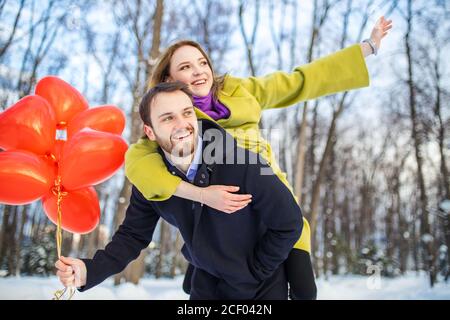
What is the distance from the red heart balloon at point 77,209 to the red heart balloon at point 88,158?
72 millimetres

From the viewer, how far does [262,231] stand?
5.20 feet

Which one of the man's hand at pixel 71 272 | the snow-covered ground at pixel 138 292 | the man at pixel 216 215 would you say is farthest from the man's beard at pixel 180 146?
the snow-covered ground at pixel 138 292

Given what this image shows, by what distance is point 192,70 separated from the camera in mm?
1833

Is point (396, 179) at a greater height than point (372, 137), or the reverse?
point (372, 137)

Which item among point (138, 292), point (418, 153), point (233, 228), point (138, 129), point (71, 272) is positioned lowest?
point (138, 292)

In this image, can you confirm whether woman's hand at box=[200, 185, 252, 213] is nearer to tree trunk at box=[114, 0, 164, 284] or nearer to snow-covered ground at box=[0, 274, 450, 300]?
Answer: tree trunk at box=[114, 0, 164, 284]

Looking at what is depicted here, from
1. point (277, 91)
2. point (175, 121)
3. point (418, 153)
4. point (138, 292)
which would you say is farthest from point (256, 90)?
point (418, 153)

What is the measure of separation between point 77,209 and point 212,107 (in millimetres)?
881

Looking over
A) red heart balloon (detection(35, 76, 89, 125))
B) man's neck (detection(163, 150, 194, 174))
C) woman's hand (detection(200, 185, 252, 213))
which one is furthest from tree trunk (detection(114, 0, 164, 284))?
woman's hand (detection(200, 185, 252, 213))

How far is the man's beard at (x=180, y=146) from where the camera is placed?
1.52 m

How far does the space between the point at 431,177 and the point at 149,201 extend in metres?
19.0

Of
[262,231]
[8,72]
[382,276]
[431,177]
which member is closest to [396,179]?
[431,177]

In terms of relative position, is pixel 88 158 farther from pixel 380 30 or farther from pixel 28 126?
pixel 380 30
